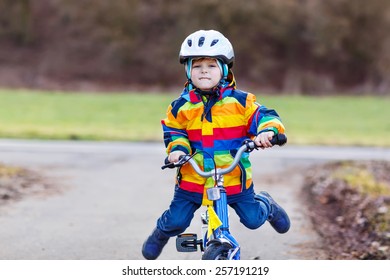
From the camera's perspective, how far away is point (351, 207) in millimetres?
7230

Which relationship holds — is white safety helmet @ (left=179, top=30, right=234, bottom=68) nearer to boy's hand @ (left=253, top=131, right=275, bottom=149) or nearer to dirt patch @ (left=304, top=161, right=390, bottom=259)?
boy's hand @ (left=253, top=131, right=275, bottom=149)

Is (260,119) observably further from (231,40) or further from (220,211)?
(231,40)

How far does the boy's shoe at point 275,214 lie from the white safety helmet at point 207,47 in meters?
0.98

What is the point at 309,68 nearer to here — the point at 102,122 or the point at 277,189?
the point at 102,122

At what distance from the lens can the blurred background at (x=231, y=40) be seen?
37594mm

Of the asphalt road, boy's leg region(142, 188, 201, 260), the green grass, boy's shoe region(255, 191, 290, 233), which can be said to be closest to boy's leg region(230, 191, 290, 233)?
boy's shoe region(255, 191, 290, 233)

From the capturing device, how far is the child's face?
4.08 m

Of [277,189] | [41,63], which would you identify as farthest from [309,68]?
[277,189]

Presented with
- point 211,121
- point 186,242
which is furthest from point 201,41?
point 186,242

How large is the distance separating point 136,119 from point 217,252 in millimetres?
15669

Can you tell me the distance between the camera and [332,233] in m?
6.33

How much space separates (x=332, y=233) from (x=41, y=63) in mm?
38938

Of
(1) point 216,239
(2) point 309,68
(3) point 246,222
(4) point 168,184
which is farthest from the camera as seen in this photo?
(2) point 309,68
